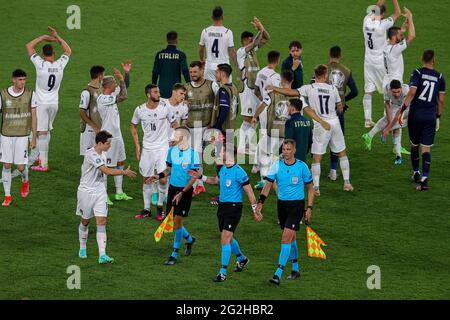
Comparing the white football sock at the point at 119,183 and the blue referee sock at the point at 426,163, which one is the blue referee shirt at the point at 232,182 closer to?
the white football sock at the point at 119,183

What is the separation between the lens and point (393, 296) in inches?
656

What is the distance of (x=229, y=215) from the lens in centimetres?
1719

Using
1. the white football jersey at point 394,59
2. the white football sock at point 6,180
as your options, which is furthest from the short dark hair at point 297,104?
the white football jersey at point 394,59

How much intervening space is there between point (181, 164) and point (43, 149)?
5739 millimetres

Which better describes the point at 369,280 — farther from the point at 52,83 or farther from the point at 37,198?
the point at 52,83

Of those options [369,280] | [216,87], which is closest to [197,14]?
[216,87]

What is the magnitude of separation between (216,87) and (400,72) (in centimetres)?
586

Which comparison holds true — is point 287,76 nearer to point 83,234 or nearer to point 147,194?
point 147,194

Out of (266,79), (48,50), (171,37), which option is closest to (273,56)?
(266,79)

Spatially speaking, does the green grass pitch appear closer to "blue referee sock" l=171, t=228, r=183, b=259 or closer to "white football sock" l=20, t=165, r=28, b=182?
"blue referee sock" l=171, t=228, r=183, b=259

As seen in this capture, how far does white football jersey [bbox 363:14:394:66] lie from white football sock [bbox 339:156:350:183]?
5140 millimetres

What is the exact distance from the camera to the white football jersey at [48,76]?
74.9 feet

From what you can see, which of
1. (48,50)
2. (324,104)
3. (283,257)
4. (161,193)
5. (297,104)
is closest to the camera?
(283,257)

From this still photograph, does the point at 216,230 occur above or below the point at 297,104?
below
